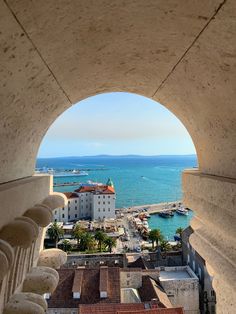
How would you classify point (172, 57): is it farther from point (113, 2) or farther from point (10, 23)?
point (10, 23)

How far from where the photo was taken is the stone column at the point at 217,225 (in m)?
3.17

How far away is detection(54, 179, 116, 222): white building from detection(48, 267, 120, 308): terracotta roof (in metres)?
39.8

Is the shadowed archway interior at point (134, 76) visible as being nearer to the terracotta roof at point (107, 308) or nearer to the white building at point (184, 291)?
the terracotta roof at point (107, 308)

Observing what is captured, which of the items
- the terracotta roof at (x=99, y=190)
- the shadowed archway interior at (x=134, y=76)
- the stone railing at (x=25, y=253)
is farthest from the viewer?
→ the terracotta roof at (x=99, y=190)

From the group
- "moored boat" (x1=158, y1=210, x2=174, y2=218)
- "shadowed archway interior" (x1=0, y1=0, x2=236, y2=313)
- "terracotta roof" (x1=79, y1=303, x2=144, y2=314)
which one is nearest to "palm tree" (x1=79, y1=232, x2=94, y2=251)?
"terracotta roof" (x1=79, y1=303, x2=144, y2=314)

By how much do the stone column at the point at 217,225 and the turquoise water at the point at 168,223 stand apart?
63.7 metres

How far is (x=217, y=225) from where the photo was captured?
3484mm

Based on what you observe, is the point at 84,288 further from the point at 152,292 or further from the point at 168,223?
the point at 168,223

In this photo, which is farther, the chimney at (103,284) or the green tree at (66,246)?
the green tree at (66,246)

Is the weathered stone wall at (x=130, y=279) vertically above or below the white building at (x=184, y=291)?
above

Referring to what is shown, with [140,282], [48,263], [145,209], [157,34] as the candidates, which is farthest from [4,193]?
[145,209]

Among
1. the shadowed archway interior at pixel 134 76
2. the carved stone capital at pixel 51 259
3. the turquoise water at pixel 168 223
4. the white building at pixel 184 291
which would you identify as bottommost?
the turquoise water at pixel 168 223

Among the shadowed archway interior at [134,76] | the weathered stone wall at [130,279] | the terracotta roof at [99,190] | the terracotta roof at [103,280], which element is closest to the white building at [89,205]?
the terracotta roof at [99,190]

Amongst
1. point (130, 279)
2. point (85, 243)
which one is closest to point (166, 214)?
point (85, 243)
